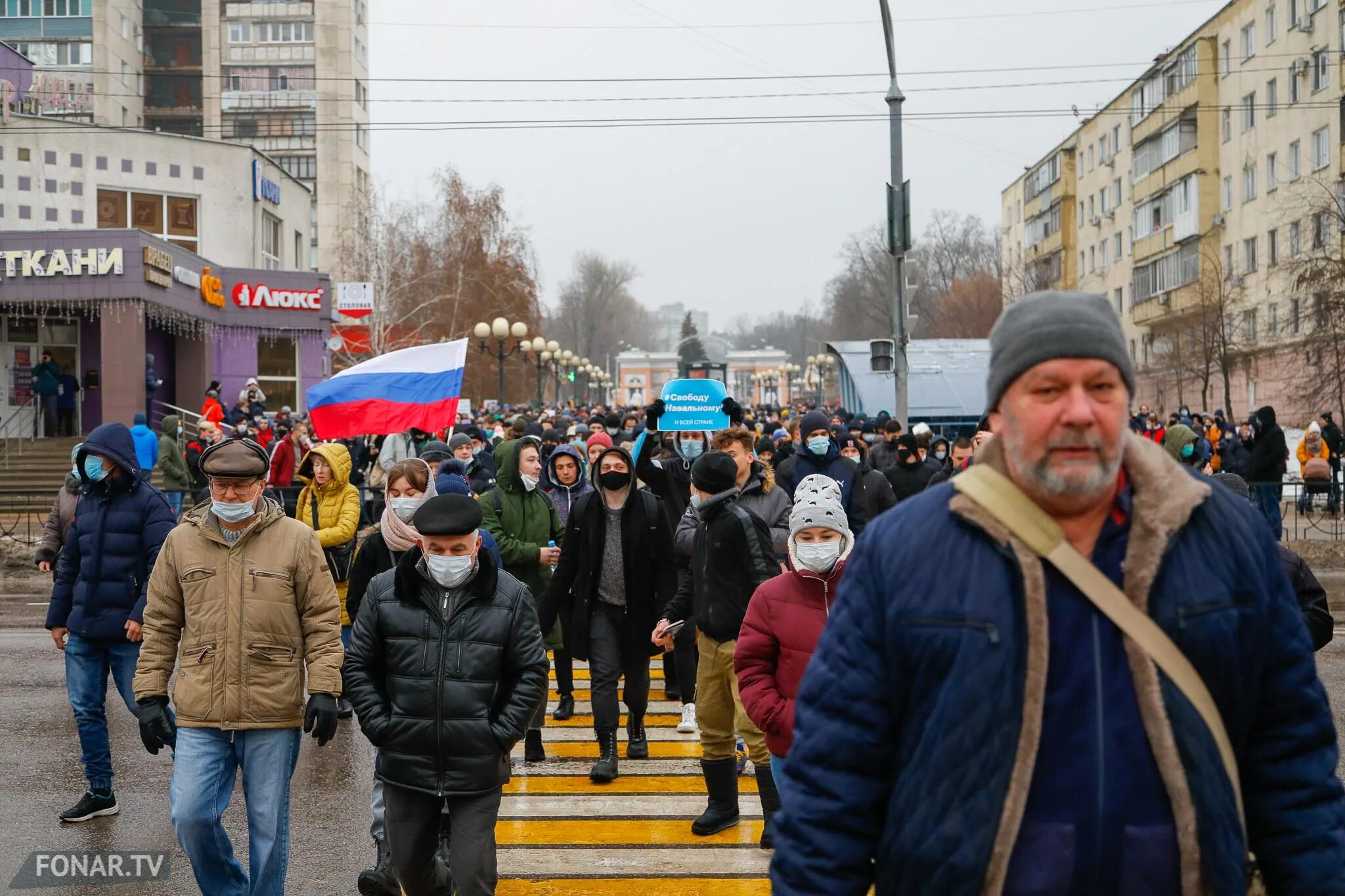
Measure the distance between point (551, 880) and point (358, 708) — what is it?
1.80 meters

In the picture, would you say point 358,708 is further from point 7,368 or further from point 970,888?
point 7,368

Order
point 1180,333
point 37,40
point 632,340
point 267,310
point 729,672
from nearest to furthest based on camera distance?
point 729,672, point 267,310, point 1180,333, point 37,40, point 632,340

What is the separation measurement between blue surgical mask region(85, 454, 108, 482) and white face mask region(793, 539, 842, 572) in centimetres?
362

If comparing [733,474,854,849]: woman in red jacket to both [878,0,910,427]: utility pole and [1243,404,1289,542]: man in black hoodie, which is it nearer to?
[878,0,910,427]: utility pole

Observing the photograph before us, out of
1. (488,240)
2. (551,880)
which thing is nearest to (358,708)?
(551,880)

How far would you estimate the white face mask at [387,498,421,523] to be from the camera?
6.98 m

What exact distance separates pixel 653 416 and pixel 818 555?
8.30 meters

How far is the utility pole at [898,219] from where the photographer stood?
714 inches

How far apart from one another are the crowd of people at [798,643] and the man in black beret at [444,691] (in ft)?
0.04

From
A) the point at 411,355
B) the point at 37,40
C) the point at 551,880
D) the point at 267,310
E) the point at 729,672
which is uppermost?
the point at 37,40

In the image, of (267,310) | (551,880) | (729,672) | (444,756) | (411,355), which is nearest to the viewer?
(444,756)

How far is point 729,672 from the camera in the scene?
23.5 feet

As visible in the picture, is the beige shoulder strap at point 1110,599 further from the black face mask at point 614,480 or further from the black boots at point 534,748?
the black boots at point 534,748

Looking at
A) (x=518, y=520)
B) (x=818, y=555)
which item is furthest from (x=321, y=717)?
(x=518, y=520)
